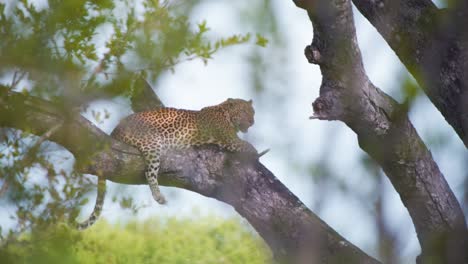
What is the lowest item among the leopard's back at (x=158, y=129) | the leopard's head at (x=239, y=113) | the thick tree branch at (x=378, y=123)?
the leopard's back at (x=158, y=129)

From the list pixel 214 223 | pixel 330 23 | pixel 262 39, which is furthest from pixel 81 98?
pixel 214 223

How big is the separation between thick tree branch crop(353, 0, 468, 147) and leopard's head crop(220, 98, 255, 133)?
2644mm

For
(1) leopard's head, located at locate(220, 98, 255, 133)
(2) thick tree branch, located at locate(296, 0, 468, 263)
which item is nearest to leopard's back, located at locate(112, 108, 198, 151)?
(1) leopard's head, located at locate(220, 98, 255, 133)

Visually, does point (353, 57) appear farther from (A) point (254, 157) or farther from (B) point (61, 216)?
(B) point (61, 216)

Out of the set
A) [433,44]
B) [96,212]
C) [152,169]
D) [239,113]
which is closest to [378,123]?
[433,44]

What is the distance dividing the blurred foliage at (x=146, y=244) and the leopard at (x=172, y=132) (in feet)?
1.45

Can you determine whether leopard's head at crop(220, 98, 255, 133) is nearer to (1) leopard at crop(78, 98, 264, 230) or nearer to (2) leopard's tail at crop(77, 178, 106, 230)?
(1) leopard at crop(78, 98, 264, 230)

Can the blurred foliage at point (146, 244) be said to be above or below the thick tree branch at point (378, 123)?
below

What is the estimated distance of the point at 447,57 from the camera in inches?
190

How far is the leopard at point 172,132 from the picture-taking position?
5.66 m

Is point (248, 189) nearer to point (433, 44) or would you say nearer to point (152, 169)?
point (152, 169)

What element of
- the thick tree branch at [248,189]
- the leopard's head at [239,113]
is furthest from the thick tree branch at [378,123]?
the leopard's head at [239,113]

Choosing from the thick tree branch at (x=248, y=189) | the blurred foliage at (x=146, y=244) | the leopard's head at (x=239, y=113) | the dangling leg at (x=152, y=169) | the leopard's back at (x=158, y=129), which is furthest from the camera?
the leopard's head at (x=239, y=113)

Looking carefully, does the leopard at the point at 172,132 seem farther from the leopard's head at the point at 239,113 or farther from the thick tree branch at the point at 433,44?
the thick tree branch at the point at 433,44
